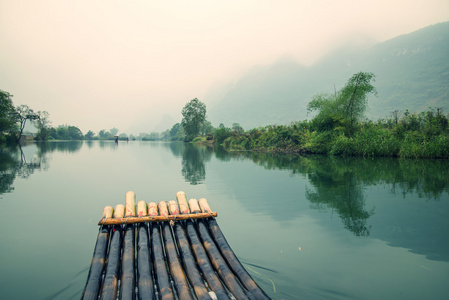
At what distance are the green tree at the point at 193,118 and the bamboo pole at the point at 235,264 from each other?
291 ft

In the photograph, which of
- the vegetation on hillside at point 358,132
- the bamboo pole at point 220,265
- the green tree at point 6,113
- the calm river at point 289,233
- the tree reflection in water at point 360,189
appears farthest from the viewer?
the green tree at point 6,113

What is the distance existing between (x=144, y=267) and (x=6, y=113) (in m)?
73.2

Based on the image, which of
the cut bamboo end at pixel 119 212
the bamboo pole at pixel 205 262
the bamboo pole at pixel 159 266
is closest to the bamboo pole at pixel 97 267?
the cut bamboo end at pixel 119 212

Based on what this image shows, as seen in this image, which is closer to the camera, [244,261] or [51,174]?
[244,261]

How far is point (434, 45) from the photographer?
197500 millimetres

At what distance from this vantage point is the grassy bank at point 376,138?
70.4 ft

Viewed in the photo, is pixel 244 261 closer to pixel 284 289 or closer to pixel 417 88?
pixel 284 289

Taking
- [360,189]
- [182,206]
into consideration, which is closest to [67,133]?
[360,189]

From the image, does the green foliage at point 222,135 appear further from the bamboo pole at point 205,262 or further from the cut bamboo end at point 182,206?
the bamboo pole at point 205,262

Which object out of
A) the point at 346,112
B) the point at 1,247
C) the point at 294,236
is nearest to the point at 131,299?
the point at 294,236

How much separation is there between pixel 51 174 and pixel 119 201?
8293 millimetres

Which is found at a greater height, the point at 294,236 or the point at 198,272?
the point at 198,272

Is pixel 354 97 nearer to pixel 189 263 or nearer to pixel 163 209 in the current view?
pixel 163 209

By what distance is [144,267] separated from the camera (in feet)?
10.4
